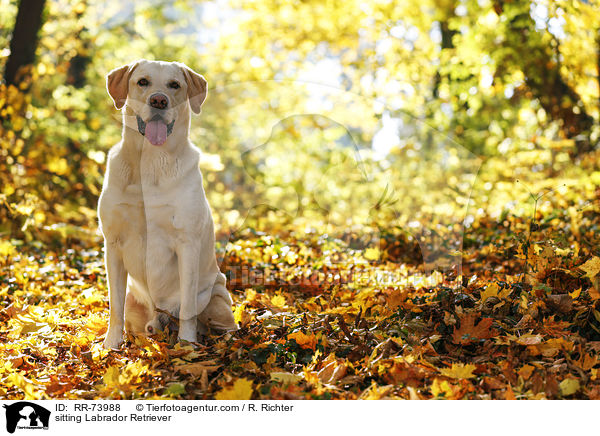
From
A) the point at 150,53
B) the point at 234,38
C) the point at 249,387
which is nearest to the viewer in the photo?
the point at 249,387

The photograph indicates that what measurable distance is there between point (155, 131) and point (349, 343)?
1.68 metres

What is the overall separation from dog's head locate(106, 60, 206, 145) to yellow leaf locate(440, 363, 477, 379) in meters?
2.01

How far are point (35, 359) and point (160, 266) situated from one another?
98 cm

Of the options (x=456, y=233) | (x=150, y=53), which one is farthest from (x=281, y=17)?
(x=456, y=233)

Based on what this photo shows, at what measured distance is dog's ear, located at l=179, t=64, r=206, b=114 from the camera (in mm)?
3557

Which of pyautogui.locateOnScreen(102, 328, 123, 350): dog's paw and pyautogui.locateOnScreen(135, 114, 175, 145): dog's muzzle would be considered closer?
pyautogui.locateOnScreen(135, 114, 175, 145): dog's muzzle

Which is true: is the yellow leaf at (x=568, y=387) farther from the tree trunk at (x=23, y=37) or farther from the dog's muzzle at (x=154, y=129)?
the tree trunk at (x=23, y=37)

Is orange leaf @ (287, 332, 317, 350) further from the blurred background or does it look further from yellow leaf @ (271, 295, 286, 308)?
the blurred background

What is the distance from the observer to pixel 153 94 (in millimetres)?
3344

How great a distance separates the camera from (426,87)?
38.8 ft

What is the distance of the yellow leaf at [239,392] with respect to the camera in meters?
2.82

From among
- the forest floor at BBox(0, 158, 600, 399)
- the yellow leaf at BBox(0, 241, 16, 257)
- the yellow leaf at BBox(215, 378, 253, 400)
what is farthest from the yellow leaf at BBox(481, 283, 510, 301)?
the yellow leaf at BBox(0, 241, 16, 257)

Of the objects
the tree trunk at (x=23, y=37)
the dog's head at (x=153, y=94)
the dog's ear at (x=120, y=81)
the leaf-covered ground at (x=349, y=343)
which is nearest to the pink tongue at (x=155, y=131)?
the dog's head at (x=153, y=94)

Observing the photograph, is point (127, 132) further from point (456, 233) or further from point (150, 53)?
point (150, 53)
